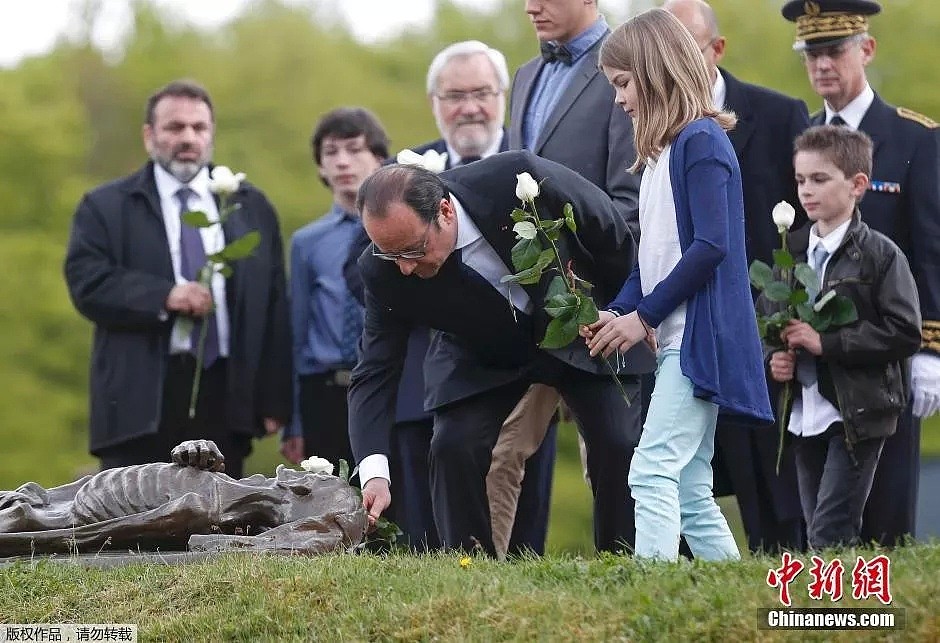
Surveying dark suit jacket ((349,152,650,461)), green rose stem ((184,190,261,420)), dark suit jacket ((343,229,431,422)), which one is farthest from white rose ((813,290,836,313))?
green rose stem ((184,190,261,420))

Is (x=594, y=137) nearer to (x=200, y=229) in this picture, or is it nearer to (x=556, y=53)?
(x=556, y=53)

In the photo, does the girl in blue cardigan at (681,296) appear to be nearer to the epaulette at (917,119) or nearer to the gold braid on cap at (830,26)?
the gold braid on cap at (830,26)

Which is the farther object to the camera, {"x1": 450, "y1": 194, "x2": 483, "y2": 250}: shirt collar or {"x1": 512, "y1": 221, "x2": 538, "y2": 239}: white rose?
{"x1": 450, "y1": 194, "x2": 483, "y2": 250}: shirt collar

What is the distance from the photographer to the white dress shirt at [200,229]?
1088 centimetres

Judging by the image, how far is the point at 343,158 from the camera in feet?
37.0

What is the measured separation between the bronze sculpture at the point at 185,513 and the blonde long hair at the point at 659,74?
6.60 feet

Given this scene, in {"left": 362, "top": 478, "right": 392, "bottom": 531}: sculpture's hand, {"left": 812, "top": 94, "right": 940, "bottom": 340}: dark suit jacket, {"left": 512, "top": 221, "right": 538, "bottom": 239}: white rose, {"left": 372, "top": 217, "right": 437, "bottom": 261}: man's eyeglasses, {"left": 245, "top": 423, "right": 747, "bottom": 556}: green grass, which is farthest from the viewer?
{"left": 245, "top": 423, "right": 747, "bottom": 556}: green grass

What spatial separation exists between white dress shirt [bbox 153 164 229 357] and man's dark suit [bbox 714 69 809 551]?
10.1ft

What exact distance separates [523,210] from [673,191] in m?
0.65

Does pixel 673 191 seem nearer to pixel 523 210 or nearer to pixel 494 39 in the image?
pixel 523 210

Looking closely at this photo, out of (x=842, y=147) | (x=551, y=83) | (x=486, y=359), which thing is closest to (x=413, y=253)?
(x=486, y=359)

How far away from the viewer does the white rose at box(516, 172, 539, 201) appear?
24.3 feet

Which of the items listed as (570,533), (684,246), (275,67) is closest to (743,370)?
(684,246)

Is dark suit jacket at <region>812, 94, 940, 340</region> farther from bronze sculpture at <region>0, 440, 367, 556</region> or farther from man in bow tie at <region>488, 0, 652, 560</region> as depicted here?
bronze sculpture at <region>0, 440, 367, 556</region>
